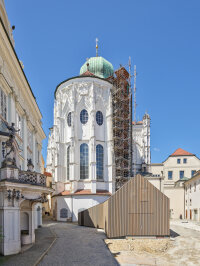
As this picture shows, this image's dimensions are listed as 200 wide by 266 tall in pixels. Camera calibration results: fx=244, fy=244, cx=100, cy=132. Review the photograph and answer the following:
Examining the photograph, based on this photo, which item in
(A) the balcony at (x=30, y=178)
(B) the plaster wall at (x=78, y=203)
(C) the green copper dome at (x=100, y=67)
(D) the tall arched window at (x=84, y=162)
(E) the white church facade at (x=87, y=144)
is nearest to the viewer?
(A) the balcony at (x=30, y=178)

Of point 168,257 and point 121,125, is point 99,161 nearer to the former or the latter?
point 121,125

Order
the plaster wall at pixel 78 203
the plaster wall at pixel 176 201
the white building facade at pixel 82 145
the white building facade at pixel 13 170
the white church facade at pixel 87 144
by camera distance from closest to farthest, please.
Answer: the white building facade at pixel 13 170 → the plaster wall at pixel 78 203 → the white building facade at pixel 82 145 → the white church facade at pixel 87 144 → the plaster wall at pixel 176 201

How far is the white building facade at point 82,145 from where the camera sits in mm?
38375

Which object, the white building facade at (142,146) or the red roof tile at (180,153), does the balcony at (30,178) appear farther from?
the red roof tile at (180,153)

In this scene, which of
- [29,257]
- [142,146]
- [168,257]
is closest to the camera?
[29,257]

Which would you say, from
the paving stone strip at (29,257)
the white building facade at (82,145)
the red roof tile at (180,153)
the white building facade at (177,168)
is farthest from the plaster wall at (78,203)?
the red roof tile at (180,153)

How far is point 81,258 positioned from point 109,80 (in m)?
37.1

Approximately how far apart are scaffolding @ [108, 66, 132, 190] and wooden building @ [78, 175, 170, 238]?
2039 cm

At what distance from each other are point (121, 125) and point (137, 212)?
25.6 meters

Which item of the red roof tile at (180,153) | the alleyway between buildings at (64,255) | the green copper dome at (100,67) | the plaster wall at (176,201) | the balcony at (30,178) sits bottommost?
the plaster wall at (176,201)

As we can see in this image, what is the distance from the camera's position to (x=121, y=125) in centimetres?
4528

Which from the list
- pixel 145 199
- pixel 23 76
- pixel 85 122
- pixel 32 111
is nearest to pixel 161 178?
pixel 85 122

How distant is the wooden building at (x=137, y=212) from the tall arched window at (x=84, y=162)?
19.1 m

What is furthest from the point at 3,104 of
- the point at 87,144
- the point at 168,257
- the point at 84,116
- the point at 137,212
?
the point at 84,116
